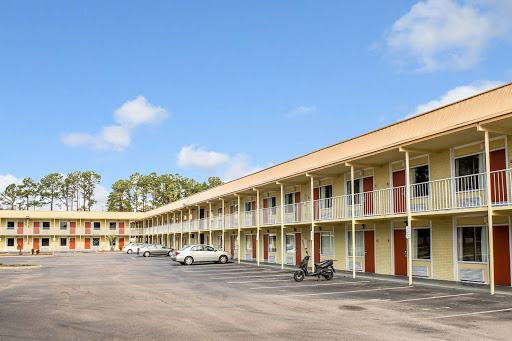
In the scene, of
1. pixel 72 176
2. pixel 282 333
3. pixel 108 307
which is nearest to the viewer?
pixel 282 333

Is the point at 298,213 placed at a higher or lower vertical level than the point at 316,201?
lower

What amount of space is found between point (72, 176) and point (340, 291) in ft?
308

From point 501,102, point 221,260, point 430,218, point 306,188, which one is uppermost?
point 501,102

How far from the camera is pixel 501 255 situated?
594 inches

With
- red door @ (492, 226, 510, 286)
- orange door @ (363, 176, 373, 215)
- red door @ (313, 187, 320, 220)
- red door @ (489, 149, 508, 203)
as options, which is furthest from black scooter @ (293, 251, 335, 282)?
red door @ (489, 149, 508, 203)

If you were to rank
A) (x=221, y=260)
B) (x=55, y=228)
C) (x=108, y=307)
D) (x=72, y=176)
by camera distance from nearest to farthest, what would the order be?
1. (x=108, y=307)
2. (x=221, y=260)
3. (x=55, y=228)
4. (x=72, y=176)

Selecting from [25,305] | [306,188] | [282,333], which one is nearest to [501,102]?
[282,333]

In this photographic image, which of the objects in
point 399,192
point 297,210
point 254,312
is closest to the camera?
point 254,312

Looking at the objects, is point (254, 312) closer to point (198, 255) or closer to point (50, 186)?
point (198, 255)

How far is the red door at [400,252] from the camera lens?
62.5 feet

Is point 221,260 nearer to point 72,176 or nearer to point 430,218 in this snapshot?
point 430,218

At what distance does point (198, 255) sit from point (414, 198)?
17.3 metres

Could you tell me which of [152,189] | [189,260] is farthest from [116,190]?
[189,260]

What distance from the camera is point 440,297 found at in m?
13.3
